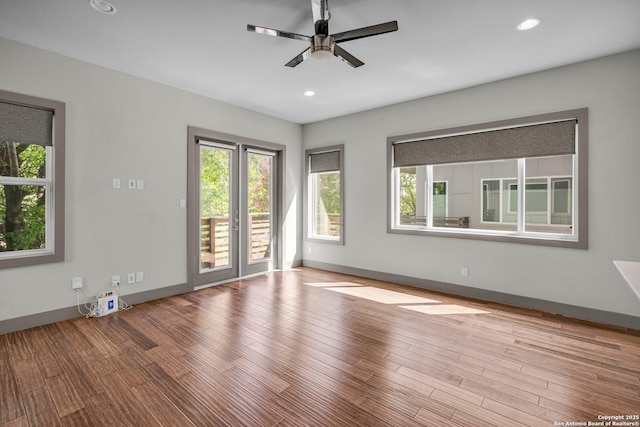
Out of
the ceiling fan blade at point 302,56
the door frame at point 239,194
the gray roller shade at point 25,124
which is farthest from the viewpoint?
the door frame at point 239,194

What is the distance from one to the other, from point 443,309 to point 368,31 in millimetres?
3121

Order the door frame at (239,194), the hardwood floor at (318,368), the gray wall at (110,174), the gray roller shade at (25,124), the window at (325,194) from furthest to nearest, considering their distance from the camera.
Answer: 1. the window at (325,194)
2. the door frame at (239,194)
3. the gray wall at (110,174)
4. the gray roller shade at (25,124)
5. the hardwood floor at (318,368)

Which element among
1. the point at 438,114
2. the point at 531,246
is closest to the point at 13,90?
the point at 438,114

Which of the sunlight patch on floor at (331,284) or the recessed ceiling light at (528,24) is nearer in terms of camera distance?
the recessed ceiling light at (528,24)

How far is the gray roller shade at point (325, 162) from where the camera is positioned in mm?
5727

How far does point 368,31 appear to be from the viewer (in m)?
2.31

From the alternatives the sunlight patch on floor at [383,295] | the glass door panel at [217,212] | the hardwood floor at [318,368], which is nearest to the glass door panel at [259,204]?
the glass door panel at [217,212]

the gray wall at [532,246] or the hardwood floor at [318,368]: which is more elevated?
the gray wall at [532,246]

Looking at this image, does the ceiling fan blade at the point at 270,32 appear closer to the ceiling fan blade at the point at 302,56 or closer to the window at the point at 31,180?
the ceiling fan blade at the point at 302,56

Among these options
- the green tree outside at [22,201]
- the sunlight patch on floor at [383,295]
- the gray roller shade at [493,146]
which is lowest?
the sunlight patch on floor at [383,295]

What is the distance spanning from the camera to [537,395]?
6.86 feet

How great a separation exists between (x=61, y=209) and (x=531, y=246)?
5.35 meters

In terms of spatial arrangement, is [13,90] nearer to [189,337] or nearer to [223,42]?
[223,42]

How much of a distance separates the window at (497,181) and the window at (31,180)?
4261mm
